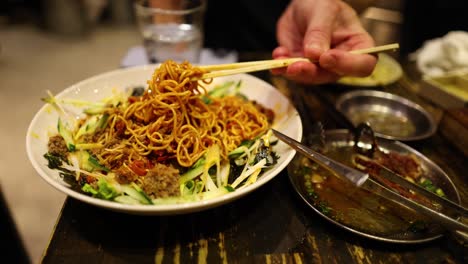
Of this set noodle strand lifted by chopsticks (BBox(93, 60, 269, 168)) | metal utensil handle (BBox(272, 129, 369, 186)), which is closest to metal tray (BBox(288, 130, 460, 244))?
metal utensil handle (BBox(272, 129, 369, 186))

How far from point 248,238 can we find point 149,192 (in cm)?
44

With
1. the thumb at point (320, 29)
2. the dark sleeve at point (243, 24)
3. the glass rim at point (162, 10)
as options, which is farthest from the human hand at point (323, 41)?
the dark sleeve at point (243, 24)

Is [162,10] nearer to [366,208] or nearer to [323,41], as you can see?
[323,41]

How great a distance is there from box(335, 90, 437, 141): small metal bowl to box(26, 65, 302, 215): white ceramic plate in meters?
0.52

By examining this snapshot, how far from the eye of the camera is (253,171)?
5.01 feet

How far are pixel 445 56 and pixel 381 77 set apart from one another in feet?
1.85

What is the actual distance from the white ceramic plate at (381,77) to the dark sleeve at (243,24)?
1005mm

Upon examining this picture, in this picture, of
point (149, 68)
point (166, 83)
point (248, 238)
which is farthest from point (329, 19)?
point (248, 238)

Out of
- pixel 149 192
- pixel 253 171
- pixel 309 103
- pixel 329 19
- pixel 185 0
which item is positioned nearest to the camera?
pixel 149 192

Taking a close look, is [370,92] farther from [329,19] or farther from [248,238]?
[248,238]

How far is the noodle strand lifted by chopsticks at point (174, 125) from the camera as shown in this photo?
1.62m

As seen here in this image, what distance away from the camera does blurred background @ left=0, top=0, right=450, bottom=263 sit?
333cm

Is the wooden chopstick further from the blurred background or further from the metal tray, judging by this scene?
the blurred background

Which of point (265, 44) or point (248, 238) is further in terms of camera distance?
point (265, 44)
